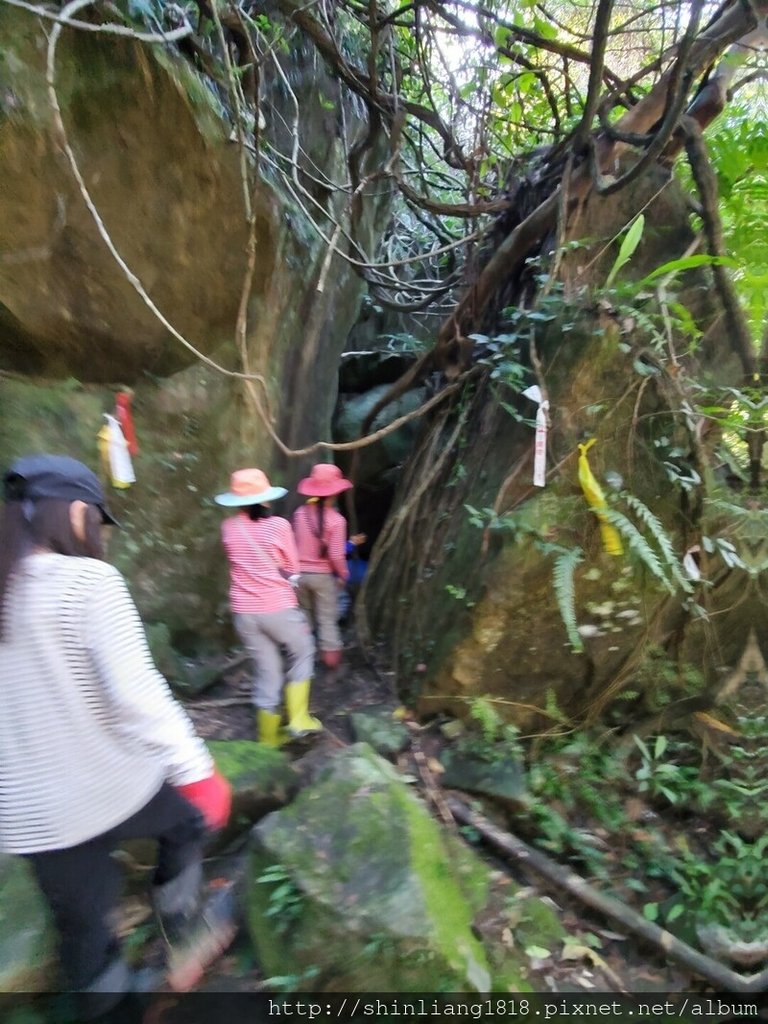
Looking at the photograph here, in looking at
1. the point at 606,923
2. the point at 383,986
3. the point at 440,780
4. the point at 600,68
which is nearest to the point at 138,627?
the point at 383,986

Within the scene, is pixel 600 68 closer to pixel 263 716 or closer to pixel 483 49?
pixel 483 49

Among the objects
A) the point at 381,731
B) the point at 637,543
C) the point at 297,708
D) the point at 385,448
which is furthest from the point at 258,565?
the point at 385,448

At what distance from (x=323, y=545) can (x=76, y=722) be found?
2.89m

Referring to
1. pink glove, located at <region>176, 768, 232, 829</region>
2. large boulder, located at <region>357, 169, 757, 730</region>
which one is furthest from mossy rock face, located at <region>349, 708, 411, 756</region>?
pink glove, located at <region>176, 768, 232, 829</region>

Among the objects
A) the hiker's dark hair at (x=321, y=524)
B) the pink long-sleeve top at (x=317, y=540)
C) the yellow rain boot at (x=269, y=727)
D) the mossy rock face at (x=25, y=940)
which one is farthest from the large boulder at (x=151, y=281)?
the mossy rock face at (x=25, y=940)

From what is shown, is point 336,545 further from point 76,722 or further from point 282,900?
point 76,722

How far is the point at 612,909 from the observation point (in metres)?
3.18

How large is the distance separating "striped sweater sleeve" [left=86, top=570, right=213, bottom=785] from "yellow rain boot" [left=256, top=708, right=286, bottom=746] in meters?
1.88

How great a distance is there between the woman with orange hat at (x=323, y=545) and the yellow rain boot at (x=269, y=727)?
3.48ft

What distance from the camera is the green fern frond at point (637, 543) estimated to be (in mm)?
3488

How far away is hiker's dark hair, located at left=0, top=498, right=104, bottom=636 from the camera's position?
6.10ft

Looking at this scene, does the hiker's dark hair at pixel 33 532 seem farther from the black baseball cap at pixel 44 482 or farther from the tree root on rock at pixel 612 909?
the tree root on rock at pixel 612 909

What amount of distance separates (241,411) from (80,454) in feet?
4.18

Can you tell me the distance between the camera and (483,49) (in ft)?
15.5
